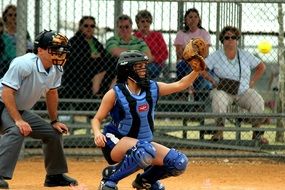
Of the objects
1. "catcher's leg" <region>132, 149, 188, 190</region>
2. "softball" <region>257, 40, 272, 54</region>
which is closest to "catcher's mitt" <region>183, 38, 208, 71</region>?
"catcher's leg" <region>132, 149, 188, 190</region>

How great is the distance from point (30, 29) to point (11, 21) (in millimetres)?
484

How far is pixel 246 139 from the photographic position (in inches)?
440

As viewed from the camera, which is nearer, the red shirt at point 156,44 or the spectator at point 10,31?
the spectator at point 10,31

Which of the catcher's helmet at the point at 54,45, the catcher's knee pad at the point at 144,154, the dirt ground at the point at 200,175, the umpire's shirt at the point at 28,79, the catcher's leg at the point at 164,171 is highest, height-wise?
the catcher's helmet at the point at 54,45

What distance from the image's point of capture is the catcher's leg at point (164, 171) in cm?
657

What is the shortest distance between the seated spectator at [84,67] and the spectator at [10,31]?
66 cm

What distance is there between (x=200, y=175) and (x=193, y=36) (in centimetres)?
233

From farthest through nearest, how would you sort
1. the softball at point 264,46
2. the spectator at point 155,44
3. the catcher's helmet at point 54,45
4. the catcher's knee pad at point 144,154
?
the softball at point 264,46 → the spectator at point 155,44 → the catcher's helmet at point 54,45 → the catcher's knee pad at point 144,154

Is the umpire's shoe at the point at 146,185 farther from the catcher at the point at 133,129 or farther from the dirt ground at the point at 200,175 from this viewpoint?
the dirt ground at the point at 200,175

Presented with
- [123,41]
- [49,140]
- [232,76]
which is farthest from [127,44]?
[49,140]

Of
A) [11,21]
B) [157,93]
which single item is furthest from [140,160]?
[11,21]

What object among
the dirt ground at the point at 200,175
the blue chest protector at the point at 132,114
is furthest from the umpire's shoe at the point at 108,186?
the dirt ground at the point at 200,175

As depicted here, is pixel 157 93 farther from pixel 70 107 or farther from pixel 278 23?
pixel 278 23

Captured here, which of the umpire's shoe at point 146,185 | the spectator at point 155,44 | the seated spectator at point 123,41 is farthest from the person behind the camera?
the spectator at point 155,44
